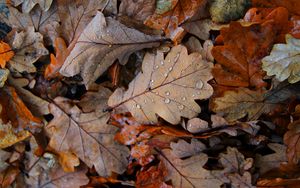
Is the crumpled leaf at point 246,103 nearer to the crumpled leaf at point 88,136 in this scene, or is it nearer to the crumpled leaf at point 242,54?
the crumpled leaf at point 242,54

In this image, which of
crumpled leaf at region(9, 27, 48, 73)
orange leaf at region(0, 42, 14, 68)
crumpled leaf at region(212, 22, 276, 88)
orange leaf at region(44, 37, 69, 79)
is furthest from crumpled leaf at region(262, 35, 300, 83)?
orange leaf at region(0, 42, 14, 68)

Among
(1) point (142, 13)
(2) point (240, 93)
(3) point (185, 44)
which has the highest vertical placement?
(1) point (142, 13)

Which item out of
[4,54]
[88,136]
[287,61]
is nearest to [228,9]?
[287,61]

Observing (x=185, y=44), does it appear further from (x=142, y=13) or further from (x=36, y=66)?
(x=36, y=66)

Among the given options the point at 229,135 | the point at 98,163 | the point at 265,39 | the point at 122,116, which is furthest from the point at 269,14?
the point at 98,163

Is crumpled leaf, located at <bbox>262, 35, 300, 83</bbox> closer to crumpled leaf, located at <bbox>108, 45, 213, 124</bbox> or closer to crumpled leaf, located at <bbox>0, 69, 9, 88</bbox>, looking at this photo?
crumpled leaf, located at <bbox>108, 45, 213, 124</bbox>

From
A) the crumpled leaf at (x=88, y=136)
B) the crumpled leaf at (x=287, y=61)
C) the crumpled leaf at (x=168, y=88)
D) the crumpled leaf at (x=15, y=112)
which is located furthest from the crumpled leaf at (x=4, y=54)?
the crumpled leaf at (x=287, y=61)

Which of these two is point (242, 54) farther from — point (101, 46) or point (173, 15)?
point (101, 46)
